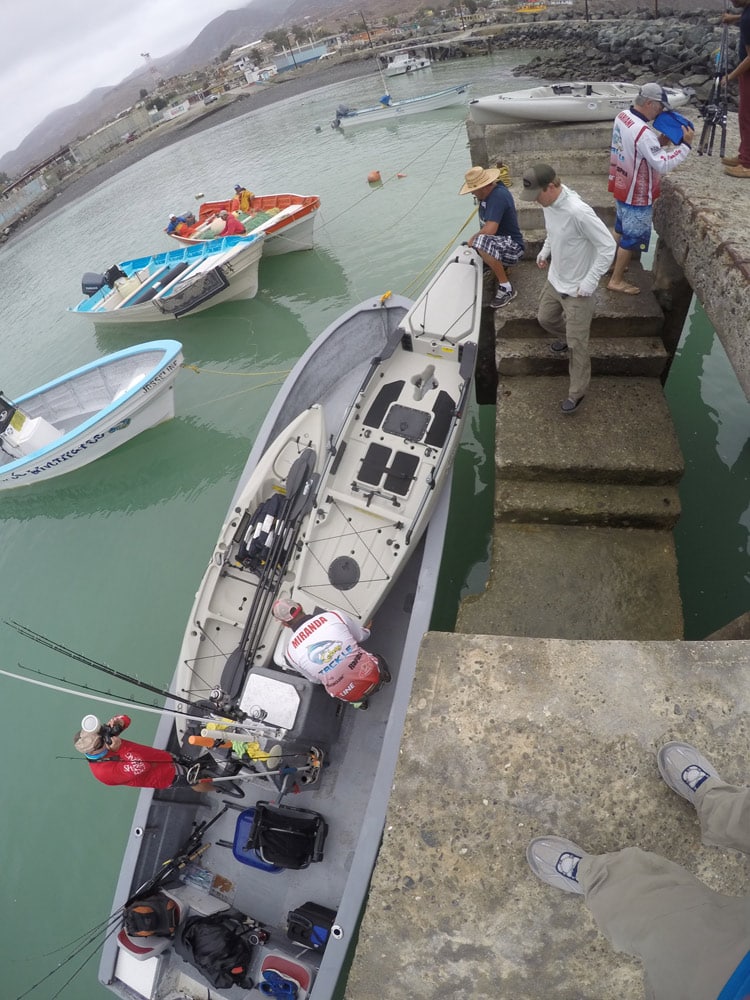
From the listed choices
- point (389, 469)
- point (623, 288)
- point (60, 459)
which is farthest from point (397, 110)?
point (389, 469)

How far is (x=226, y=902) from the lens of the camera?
412 centimetres

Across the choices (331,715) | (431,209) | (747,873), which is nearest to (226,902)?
(331,715)

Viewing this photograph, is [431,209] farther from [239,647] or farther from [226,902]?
[226,902]

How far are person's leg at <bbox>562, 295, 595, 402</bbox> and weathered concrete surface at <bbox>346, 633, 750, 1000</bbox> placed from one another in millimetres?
2589

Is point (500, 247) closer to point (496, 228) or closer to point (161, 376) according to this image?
point (496, 228)

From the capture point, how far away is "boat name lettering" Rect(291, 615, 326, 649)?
11.2ft

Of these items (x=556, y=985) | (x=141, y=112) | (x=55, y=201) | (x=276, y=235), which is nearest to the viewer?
(x=556, y=985)

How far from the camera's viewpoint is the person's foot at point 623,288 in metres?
4.89

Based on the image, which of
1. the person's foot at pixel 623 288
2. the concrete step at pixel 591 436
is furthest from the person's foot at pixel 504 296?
the concrete step at pixel 591 436

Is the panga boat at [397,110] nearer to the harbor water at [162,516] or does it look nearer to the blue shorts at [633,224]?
the harbor water at [162,516]

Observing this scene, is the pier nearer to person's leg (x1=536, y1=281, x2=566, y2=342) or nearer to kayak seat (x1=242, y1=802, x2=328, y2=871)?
person's leg (x1=536, y1=281, x2=566, y2=342)

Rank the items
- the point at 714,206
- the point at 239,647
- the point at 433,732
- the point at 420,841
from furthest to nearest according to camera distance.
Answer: the point at 239,647, the point at 714,206, the point at 433,732, the point at 420,841

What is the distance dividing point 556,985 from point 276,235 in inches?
530

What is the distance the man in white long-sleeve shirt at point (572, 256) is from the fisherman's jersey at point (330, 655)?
2.86 metres
